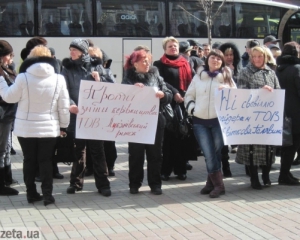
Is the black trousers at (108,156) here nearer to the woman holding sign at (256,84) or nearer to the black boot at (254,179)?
the woman holding sign at (256,84)

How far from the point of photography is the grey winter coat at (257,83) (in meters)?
7.27

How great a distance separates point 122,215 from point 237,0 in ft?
50.4

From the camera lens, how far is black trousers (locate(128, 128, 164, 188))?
7137 millimetres

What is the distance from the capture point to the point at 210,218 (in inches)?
241

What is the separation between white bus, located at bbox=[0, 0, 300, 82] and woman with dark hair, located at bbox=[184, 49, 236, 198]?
39.3ft

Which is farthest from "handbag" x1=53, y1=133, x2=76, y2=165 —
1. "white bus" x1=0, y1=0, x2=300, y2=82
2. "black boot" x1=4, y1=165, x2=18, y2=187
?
"white bus" x1=0, y1=0, x2=300, y2=82

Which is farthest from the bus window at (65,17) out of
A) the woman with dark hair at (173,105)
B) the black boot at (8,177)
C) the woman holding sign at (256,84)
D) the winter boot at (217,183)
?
the winter boot at (217,183)

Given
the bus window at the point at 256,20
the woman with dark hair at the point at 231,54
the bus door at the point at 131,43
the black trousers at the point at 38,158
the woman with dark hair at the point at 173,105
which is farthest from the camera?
the bus window at the point at 256,20

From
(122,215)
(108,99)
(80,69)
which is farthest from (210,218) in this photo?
(80,69)

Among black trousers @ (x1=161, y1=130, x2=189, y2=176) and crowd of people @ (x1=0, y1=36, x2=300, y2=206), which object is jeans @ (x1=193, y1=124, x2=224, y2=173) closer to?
crowd of people @ (x1=0, y1=36, x2=300, y2=206)

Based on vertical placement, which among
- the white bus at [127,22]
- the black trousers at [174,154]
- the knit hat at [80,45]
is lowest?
the black trousers at [174,154]

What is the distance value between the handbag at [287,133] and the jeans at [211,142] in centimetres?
90

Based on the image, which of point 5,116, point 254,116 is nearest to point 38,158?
point 5,116

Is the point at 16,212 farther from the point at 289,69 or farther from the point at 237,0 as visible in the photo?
the point at 237,0
